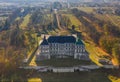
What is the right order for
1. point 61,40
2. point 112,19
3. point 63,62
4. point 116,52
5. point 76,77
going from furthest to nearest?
point 112,19 → point 116,52 → point 61,40 → point 63,62 → point 76,77

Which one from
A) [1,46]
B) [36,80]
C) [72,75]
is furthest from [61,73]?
[1,46]

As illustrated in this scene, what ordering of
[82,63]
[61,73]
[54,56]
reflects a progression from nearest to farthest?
[61,73] → [82,63] → [54,56]

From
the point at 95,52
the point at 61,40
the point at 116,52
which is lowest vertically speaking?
the point at 95,52

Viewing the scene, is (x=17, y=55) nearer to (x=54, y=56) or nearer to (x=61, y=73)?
(x=54, y=56)

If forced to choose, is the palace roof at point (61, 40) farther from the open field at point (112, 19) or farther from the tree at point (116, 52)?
the open field at point (112, 19)

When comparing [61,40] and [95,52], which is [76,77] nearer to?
[61,40]

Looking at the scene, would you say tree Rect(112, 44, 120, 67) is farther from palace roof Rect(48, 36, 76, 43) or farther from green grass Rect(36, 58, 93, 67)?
palace roof Rect(48, 36, 76, 43)

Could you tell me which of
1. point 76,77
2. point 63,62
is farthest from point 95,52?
point 76,77

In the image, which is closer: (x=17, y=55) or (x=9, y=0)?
(x=17, y=55)
